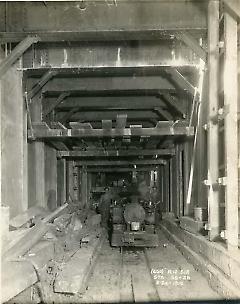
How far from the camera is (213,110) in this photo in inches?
188

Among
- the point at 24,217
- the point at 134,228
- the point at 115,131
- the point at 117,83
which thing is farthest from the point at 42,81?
the point at 134,228

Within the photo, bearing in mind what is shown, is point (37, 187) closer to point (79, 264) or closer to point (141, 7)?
point (79, 264)

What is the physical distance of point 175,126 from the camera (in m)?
6.85

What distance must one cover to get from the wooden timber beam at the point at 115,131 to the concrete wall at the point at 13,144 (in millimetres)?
532

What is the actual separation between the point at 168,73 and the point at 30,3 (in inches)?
109

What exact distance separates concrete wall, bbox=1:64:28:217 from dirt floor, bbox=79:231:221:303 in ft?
5.29

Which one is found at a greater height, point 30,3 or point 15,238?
point 30,3

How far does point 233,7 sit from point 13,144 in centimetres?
352

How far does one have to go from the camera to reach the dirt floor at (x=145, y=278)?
13.6ft

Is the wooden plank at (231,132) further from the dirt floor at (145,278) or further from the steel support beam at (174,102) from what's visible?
the steel support beam at (174,102)

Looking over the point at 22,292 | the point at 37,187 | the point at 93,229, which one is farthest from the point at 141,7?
the point at 93,229

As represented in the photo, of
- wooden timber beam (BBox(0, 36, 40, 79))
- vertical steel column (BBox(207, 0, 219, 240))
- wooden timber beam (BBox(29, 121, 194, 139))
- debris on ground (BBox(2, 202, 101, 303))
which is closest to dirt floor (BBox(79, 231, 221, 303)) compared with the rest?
debris on ground (BBox(2, 202, 101, 303))

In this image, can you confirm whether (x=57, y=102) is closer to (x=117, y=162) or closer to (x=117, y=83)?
(x=117, y=83)

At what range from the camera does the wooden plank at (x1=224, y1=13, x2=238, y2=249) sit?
4.07m
